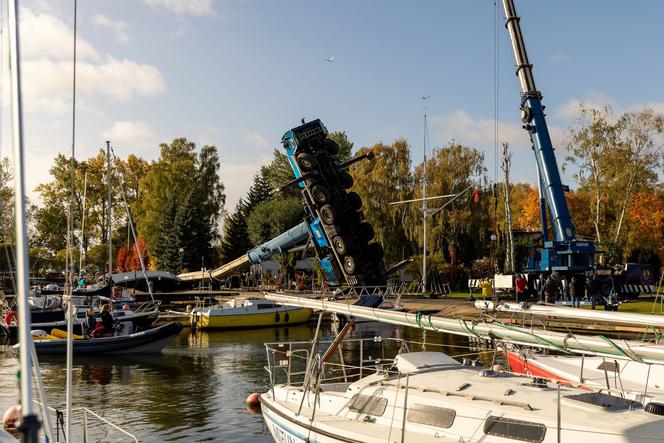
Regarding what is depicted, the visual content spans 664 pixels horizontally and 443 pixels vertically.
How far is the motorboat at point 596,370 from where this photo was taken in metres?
16.6

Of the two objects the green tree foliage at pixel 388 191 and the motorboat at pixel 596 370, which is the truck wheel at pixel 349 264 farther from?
the motorboat at pixel 596 370

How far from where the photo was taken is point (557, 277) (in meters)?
38.7

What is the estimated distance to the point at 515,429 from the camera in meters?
10.5

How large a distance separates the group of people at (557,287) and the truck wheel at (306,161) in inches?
564

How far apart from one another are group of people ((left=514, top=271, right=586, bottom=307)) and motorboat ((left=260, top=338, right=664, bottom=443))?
25.3m

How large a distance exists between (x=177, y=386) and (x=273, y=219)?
186 feet

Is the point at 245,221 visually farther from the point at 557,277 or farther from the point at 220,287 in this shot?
the point at 557,277

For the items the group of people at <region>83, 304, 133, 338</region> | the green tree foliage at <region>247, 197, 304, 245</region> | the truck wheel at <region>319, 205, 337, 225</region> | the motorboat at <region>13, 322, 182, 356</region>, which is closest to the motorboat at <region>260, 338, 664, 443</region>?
the motorboat at <region>13, 322, 182, 356</region>

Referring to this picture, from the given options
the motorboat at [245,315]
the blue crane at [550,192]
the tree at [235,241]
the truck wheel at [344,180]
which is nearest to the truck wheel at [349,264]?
the motorboat at [245,315]

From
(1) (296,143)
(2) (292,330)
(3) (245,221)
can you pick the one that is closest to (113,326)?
(2) (292,330)

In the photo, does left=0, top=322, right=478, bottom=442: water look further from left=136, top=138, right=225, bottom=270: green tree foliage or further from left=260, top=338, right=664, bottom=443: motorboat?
left=136, top=138, right=225, bottom=270: green tree foliage

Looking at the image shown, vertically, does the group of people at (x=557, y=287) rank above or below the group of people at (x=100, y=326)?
above

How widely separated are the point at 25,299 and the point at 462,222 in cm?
5662

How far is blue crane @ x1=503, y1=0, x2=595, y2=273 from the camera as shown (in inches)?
1512
